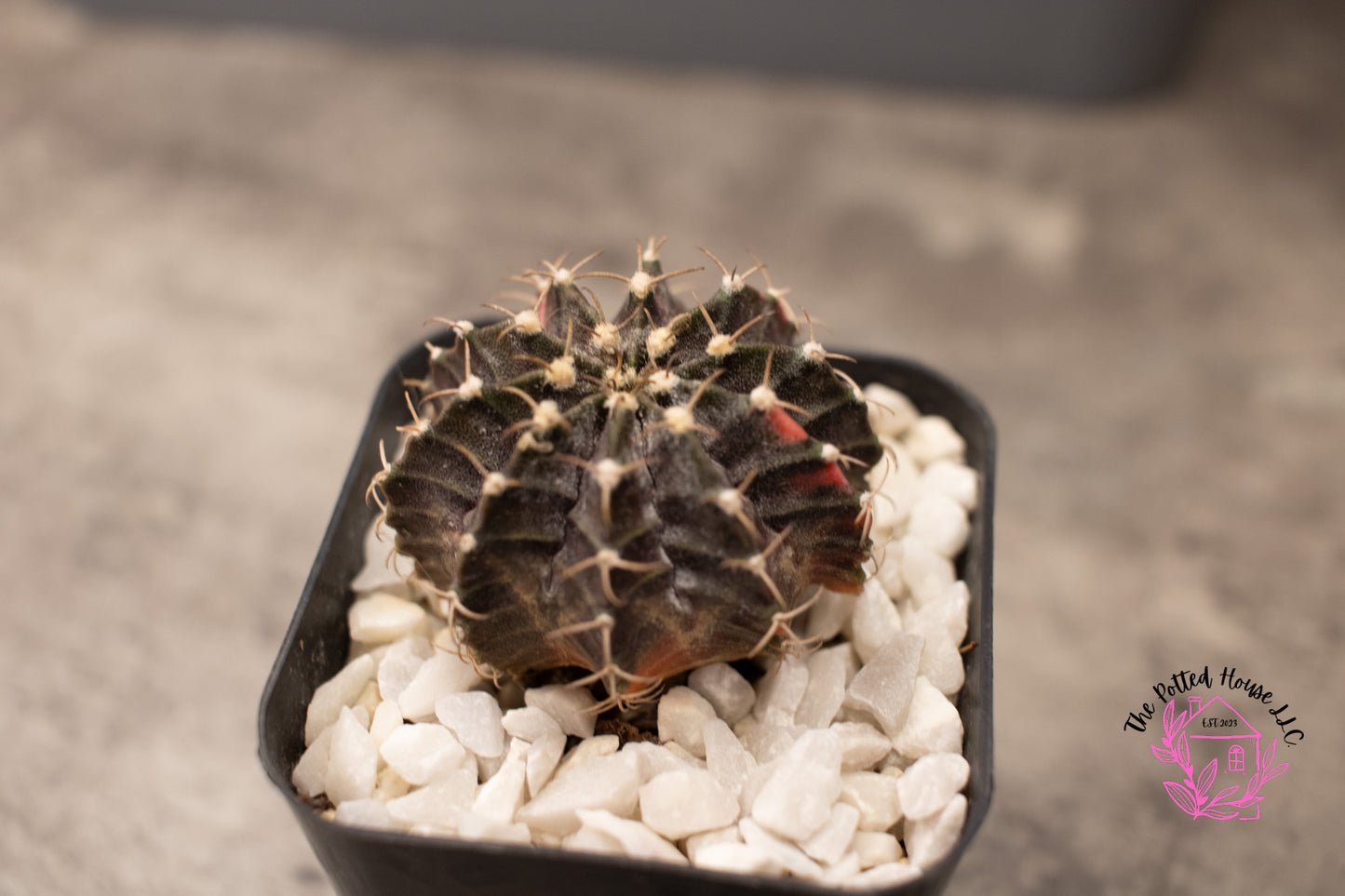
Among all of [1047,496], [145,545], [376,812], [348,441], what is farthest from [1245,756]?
[145,545]

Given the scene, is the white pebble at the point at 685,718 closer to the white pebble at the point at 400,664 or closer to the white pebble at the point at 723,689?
the white pebble at the point at 723,689

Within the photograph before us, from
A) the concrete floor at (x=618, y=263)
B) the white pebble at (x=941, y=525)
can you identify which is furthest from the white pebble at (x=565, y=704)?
the concrete floor at (x=618, y=263)

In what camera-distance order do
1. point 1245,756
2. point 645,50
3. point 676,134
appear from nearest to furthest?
point 1245,756, point 676,134, point 645,50

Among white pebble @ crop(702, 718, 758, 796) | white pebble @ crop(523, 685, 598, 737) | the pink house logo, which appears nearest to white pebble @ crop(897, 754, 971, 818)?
white pebble @ crop(702, 718, 758, 796)

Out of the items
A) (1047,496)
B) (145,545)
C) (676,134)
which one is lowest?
(145,545)

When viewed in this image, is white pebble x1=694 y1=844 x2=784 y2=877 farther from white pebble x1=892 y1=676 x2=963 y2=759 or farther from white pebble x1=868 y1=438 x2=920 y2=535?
white pebble x1=868 y1=438 x2=920 y2=535

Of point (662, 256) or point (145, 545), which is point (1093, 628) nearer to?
point (662, 256)

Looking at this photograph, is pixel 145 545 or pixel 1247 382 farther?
pixel 1247 382
